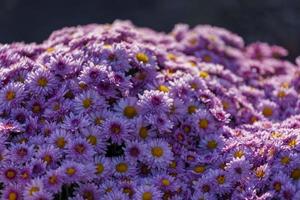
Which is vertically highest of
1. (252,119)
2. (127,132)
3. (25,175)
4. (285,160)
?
(252,119)

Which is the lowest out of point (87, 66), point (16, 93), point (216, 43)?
point (16, 93)

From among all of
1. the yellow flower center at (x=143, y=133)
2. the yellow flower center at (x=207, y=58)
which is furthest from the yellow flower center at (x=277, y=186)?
the yellow flower center at (x=207, y=58)

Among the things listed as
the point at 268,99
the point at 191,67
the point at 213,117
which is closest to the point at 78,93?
the point at 213,117

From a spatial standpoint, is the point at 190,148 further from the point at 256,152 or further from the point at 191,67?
the point at 191,67

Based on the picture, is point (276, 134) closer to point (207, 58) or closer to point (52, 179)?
point (52, 179)

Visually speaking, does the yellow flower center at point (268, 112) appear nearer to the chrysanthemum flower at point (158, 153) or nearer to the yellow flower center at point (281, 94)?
the yellow flower center at point (281, 94)

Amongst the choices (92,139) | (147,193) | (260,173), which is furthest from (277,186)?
(92,139)
